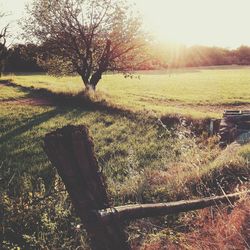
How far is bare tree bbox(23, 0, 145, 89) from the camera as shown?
91.7 ft

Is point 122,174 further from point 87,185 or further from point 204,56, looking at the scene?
point 204,56

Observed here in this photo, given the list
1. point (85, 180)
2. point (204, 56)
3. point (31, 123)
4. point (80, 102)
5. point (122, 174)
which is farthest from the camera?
point (204, 56)

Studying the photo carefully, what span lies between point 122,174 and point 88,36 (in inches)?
727

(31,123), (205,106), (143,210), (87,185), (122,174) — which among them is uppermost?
(87,185)

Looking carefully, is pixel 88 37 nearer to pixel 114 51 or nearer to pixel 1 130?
pixel 114 51

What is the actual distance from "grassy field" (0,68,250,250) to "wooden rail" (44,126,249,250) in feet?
1.78

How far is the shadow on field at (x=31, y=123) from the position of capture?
54.7 ft

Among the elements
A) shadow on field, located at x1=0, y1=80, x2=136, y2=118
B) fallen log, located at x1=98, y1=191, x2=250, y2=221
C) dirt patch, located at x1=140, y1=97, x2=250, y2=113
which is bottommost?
dirt patch, located at x1=140, y1=97, x2=250, y2=113

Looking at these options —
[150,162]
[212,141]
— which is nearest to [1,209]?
[150,162]

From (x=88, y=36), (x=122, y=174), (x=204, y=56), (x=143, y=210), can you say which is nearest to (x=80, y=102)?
(x=88, y=36)

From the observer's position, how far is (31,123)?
19484mm

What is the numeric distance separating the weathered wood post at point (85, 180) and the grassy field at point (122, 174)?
54cm

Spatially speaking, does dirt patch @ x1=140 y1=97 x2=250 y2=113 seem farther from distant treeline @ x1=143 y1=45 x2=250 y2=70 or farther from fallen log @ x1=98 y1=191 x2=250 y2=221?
distant treeline @ x1=143 y1=45 x2=250 y2=70

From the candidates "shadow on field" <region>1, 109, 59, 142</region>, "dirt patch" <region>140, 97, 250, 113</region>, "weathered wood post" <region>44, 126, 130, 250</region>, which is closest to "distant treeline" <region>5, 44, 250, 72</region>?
"dirt patch" <region>140, 97, 250, 113</region>
